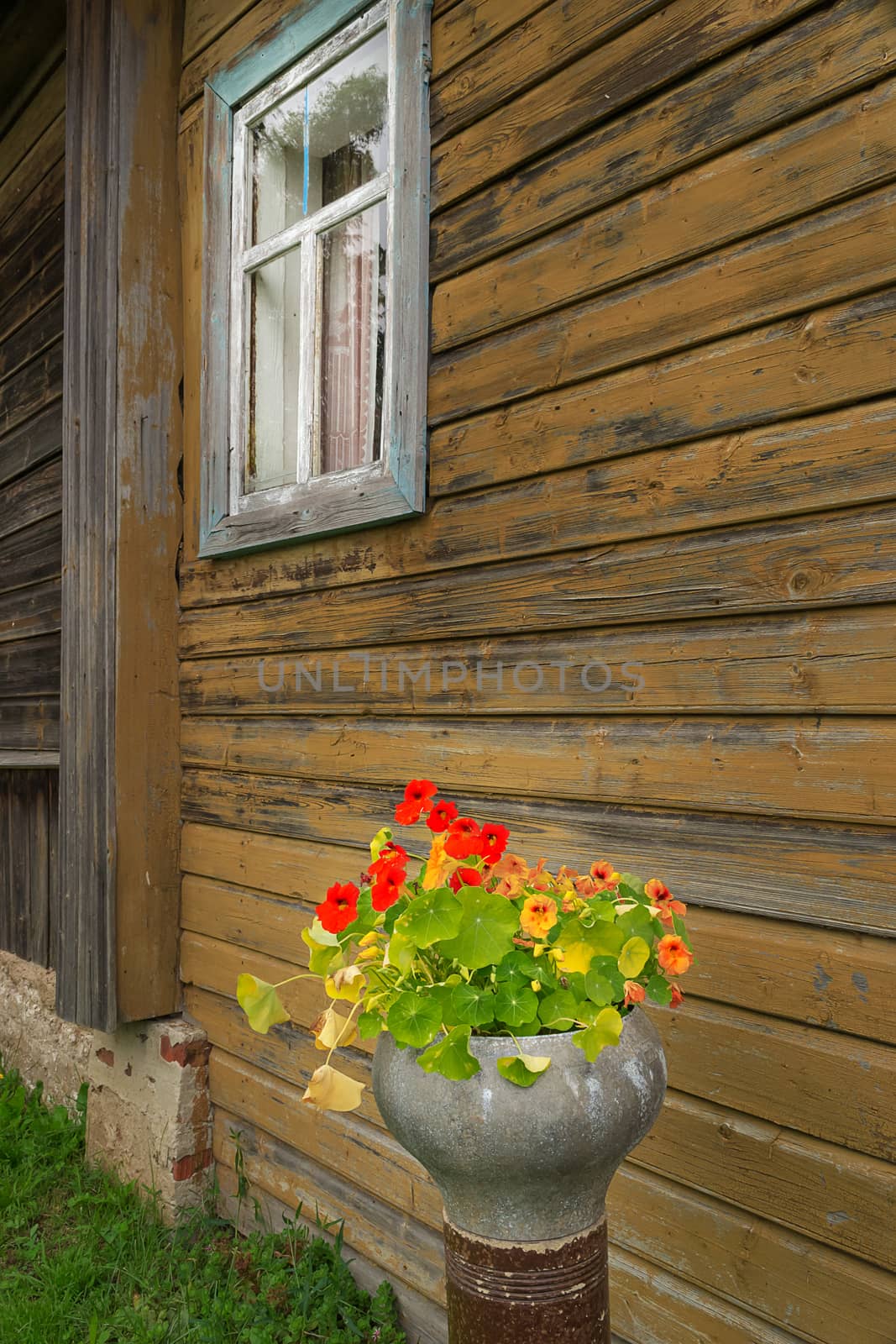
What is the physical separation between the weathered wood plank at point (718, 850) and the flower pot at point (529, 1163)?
1.21 ft

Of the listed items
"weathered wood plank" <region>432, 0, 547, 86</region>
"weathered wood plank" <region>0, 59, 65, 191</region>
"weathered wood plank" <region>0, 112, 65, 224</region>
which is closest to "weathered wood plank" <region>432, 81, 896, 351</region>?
"weathered wood plank" <region>432, 0, 547, 86</region>

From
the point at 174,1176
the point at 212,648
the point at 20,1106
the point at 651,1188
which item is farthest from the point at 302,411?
the point at 20,1106

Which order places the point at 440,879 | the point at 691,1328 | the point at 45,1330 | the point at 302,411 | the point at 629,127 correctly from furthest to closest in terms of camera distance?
the point at 302,411, the point at 45,1330, the point at 629,127, the point at 691,1328, the point at 440,879

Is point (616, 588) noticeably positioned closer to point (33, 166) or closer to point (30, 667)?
point (30, 667)

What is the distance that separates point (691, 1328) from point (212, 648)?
1.98 meters

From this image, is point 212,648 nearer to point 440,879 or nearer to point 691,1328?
point 440,879

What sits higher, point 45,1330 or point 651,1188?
point 651,1188

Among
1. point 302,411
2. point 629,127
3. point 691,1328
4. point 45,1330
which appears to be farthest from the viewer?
point 302,411

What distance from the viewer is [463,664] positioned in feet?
6.80

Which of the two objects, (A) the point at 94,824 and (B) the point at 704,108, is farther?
(A) the point at 94,824

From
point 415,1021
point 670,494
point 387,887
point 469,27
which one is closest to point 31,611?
point 469,27

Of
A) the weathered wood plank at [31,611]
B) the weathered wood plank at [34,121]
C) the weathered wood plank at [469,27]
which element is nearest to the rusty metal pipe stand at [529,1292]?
the weathered wood plank at [469,27]

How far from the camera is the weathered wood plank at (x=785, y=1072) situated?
55.3 inches

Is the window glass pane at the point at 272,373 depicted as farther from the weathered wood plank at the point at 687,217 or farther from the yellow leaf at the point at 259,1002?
the yellow leaf at the point at 259,1002
